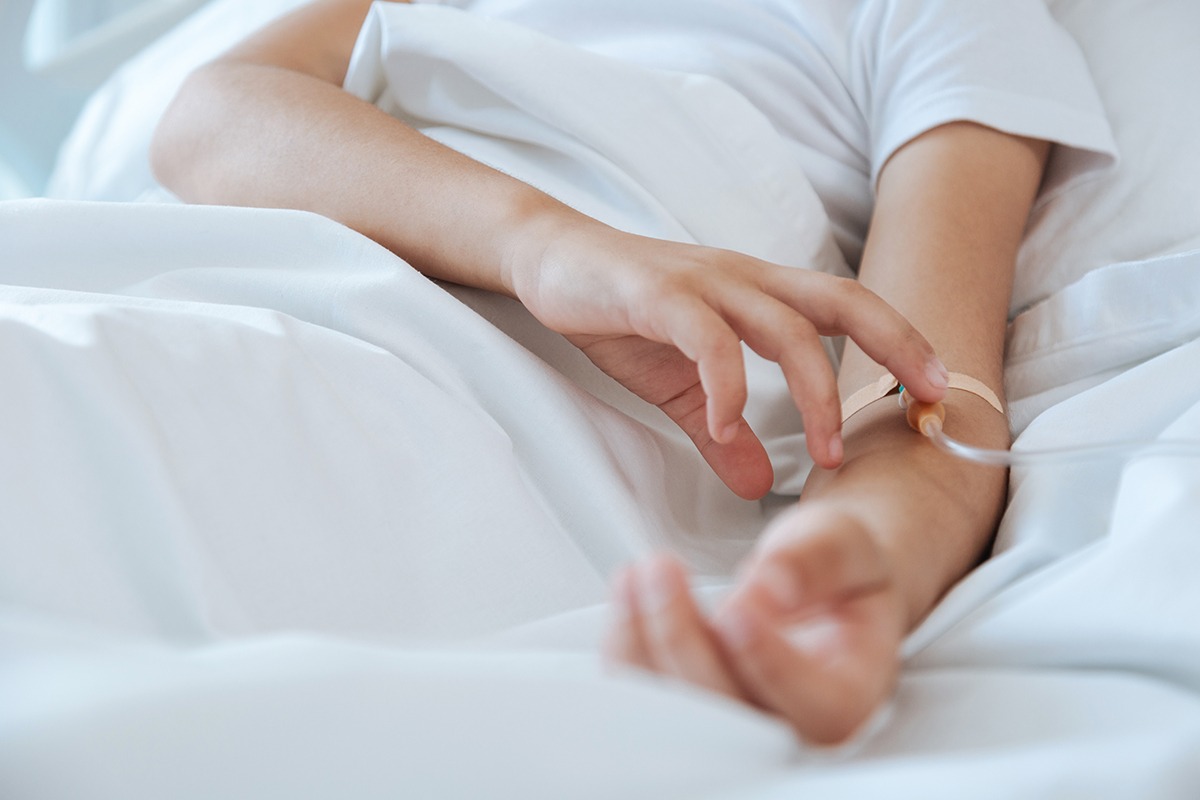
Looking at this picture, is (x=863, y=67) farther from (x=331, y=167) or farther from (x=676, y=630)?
(x=676, y=630)

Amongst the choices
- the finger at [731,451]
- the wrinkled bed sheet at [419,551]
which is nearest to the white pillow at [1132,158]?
the wrinkled bed sheet at [419,551]

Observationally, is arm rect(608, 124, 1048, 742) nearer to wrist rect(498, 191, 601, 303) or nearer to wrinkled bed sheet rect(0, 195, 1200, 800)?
wrinkled bed sheet rect(0, 195, 1200, 800)

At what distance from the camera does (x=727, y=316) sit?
1.98 feet

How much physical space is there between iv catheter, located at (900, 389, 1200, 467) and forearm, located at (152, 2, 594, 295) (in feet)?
0.84

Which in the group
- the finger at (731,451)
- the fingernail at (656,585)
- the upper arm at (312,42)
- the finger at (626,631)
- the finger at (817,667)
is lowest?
the finger at (731,451)

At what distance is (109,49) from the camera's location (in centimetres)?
166

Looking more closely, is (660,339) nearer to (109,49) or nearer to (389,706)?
(389,706)

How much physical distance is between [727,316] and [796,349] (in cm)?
5

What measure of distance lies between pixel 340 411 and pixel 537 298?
6.4 inches

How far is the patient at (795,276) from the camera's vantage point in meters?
0.40

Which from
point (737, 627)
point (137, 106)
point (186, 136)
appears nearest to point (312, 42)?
point (186, 136)

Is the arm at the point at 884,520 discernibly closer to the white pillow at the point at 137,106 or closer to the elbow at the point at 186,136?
the elbow at the point at 186,136

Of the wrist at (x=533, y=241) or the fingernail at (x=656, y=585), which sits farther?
the wrist at (x=533, y=241)

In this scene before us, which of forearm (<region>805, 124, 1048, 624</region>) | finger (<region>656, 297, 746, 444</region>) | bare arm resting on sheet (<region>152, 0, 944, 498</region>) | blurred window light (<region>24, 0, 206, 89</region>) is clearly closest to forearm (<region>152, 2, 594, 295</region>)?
bare arm resting on sheet (<region>152, 0, 944, 498</region>)
